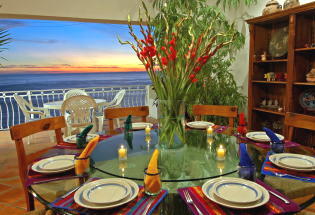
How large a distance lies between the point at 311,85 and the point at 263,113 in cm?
83

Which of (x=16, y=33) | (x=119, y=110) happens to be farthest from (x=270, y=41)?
(x=16, y=33)

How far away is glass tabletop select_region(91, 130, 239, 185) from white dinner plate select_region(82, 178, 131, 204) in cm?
12

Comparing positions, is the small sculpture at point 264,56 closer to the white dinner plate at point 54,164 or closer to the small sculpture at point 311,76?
the small sculpture at point 311,76

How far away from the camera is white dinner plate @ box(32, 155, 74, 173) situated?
1.18 m

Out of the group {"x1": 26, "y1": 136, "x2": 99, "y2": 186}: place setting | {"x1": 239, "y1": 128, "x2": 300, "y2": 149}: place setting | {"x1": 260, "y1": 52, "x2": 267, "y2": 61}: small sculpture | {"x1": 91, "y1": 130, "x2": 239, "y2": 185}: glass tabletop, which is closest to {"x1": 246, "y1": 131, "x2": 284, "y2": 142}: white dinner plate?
{"x1": 239, "y1": 128, "x2": 300, "y2": 149}: place setting

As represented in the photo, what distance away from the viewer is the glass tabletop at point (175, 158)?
1.17 metres

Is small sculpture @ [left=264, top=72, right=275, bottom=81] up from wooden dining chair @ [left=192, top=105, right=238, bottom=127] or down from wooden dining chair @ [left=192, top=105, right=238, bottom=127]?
up

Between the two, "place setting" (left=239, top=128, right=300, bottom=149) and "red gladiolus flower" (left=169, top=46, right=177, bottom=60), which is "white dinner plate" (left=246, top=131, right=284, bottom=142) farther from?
"red gladiolus flower" (left=169, top=46, right=177, bottom=60)

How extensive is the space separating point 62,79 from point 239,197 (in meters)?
12.4

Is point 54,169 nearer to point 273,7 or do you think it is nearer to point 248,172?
point 248,172

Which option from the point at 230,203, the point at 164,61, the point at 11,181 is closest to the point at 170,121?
the point at 164,61

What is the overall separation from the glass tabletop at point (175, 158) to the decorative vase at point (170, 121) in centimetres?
6

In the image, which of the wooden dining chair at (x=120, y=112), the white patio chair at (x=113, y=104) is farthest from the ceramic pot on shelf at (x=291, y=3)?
the white patio chair at (x=113, y=104)

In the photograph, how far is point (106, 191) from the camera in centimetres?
97
